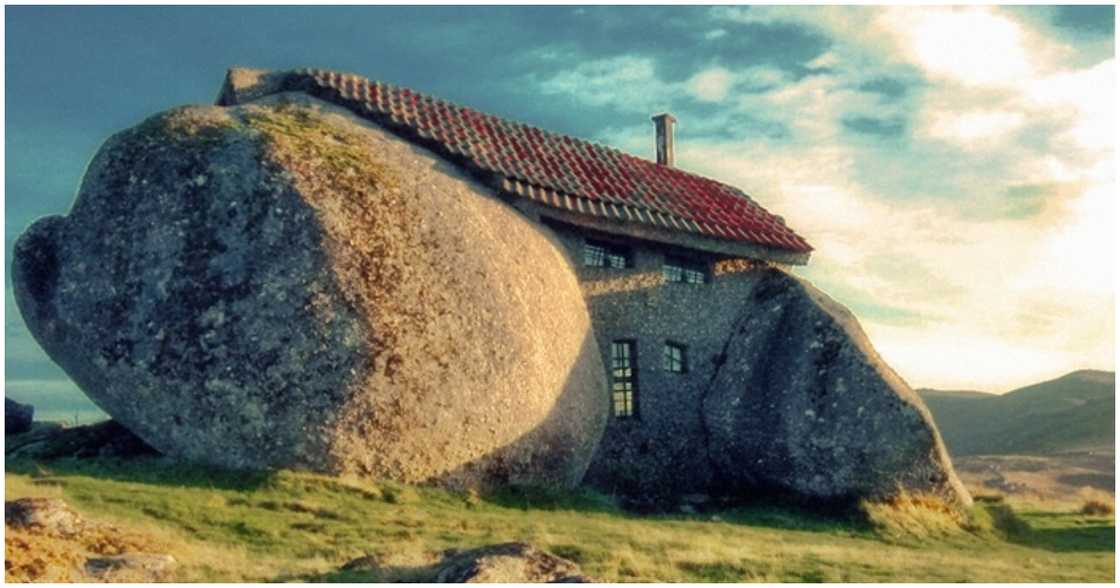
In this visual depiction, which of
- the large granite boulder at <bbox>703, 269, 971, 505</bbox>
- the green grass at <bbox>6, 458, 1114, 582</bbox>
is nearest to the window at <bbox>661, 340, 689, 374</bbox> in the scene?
the large granite boulder at <bbox>703, 269, 971, 505</bbox>

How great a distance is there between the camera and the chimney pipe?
30922 mm

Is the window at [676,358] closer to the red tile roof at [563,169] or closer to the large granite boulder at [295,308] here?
the red tile roof at [563,169]

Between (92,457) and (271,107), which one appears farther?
(271,107)

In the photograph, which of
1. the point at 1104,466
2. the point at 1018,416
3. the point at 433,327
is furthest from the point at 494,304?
the point at 1018,416

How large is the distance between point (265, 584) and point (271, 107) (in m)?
12.4

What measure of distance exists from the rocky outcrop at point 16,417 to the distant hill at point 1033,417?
2312 inches

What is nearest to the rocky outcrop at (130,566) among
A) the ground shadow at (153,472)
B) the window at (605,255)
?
the ground shadow at (153,472)

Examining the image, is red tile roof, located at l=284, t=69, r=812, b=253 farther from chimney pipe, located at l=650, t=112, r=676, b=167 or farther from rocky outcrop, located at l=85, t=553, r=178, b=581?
rocky outcrop, located at l=85, t=553, r=178, b=581

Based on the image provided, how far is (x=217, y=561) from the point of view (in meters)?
12.4

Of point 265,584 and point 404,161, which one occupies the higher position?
point 404,161

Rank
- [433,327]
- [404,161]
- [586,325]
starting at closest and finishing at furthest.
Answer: [433,327], [404,161], [586,325]

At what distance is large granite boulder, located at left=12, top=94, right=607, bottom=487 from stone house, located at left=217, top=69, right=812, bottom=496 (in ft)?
6.91

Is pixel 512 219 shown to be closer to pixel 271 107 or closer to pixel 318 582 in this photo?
pixel 271 107

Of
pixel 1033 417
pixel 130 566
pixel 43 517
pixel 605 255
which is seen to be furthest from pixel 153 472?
pixel 1033 417
